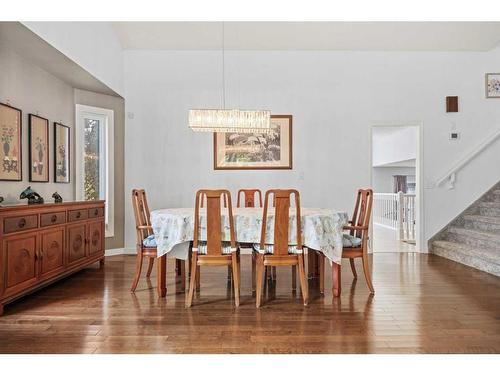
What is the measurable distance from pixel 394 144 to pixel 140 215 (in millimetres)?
8526

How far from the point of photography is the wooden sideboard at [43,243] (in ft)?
10.2

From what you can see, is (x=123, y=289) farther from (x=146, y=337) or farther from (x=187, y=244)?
(x=146, y=337)

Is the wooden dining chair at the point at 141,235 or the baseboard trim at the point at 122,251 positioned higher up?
the wooden dining chair at the point at 141,235

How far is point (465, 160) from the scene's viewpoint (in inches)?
239

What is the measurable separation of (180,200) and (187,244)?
264 centimetres

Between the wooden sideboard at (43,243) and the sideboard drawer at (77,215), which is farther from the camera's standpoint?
the sideboard drawer at (77,215)

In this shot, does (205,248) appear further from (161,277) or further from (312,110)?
(312,110)

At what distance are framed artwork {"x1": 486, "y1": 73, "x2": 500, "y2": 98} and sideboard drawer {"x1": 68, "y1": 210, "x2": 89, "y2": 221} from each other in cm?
605

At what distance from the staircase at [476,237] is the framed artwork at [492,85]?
1407 mm

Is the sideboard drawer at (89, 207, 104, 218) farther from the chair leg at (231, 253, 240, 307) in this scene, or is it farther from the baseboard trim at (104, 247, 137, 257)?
the chair leg at (231, 253, 240, 307)

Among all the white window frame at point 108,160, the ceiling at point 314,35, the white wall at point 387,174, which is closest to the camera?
the ceiling at point 314,35

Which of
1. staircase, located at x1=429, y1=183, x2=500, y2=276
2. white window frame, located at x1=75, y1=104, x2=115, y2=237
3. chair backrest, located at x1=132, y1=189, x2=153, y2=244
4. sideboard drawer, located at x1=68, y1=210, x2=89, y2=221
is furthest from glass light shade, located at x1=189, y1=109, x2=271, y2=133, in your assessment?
staircase, located at x1=429, y1=183, x2=500, y2=276

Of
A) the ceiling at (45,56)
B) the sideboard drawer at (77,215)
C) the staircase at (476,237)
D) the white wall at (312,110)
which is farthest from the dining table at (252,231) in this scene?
the white wall at (312,110)

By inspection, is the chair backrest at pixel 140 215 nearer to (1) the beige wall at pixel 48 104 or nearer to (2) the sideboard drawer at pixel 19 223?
(2) the sideboard drawer at pixel 19 223
